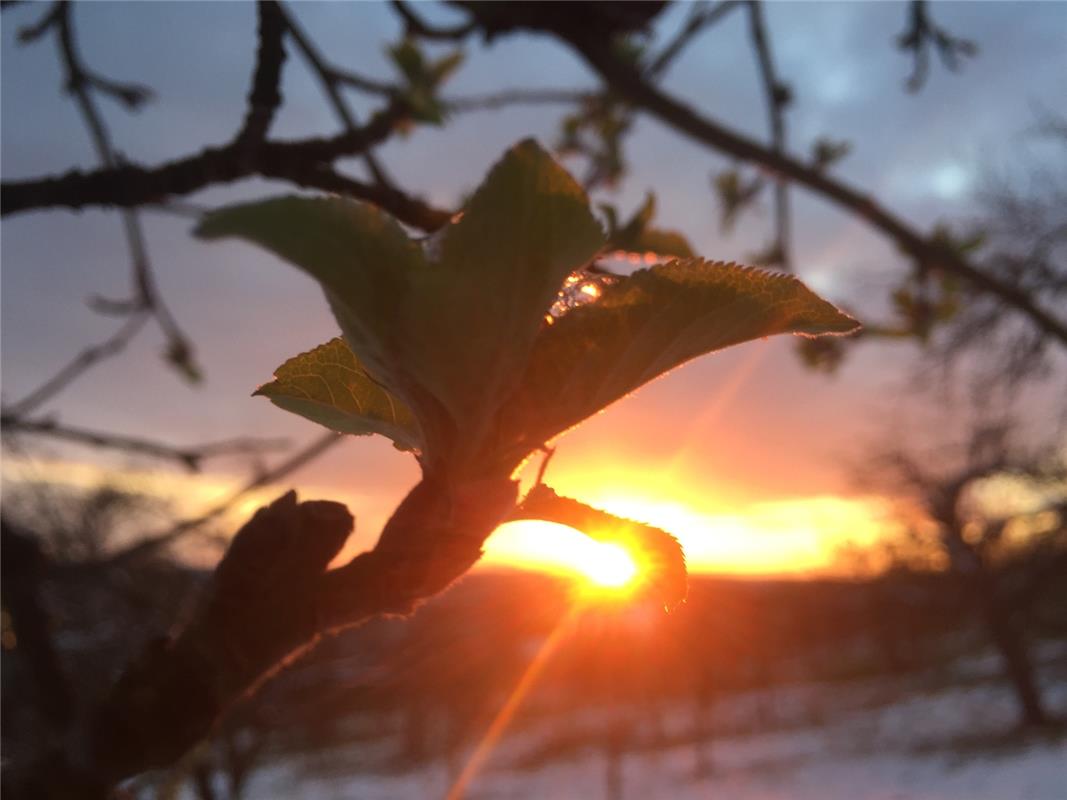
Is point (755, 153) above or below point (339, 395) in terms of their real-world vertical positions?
above

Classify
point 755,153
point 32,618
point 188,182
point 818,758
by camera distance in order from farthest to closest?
point 818,758, point 755,153, point 32,618, point 188,182

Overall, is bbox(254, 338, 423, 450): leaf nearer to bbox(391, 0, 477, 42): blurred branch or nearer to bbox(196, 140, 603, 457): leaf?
bbox(196, 140, 603, 457): leaf

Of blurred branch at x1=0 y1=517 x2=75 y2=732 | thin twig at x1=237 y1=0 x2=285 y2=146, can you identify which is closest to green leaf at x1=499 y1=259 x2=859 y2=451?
thin twig at x1=237 y1=0 x2=285 y2=146

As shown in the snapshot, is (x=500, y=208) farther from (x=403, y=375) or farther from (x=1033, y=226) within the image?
(x=1033, y=226)

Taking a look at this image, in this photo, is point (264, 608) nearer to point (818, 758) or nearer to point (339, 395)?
point (339, 395)

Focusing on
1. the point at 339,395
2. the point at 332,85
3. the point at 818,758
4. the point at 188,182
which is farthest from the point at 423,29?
the point at 818,758

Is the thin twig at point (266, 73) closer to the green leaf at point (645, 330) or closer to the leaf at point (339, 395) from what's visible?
the leaf at point (339, 395)

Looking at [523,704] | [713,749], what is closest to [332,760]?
[523,704]
